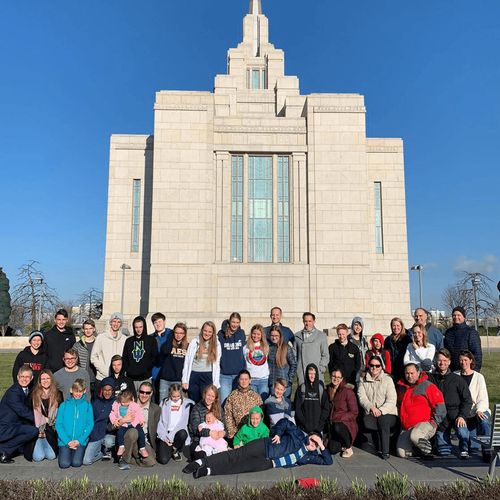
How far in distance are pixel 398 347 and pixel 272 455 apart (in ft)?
11.2

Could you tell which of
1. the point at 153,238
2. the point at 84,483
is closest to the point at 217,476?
the point at 84,483

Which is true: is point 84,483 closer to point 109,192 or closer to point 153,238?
point 153,238

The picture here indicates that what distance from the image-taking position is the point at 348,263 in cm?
2602

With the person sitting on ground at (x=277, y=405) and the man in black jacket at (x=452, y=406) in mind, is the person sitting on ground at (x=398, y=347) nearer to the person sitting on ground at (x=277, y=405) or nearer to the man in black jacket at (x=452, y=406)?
the man in black jacket at (x=452, y=406)

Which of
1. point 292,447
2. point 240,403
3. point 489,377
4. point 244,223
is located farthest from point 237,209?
point 292,447

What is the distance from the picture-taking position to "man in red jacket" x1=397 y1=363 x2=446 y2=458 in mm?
7363

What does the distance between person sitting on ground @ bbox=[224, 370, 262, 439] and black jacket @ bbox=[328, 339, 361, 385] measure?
1800 mm

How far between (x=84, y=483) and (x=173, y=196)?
21.5 m

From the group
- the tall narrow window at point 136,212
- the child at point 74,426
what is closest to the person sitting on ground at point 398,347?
the child at point 74,426

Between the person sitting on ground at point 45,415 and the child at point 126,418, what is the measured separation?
1.02 meters

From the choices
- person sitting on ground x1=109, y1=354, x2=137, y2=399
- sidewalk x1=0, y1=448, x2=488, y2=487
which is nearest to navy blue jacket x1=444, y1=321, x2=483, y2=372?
sidewalk x1=0, y1=448, x2=488, y2=487

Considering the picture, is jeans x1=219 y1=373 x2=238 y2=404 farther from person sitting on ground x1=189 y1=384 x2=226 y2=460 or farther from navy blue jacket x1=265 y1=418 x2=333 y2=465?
navy blue jacket x1=265 y1=418 x2=333 y2=465

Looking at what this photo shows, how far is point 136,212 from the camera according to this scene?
28.9 metres

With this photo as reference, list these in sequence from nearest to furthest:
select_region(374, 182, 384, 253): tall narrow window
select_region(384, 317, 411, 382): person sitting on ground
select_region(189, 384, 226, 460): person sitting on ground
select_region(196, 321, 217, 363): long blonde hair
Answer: select_region(189, 384, 226, 460): person sitting on ground → select_region(196, 321, 217, 363): long blonde hair → select_region(384, 317, 411, 382): person sitting on ground → select_region(374, 182, 384, 253): tall narrow window
